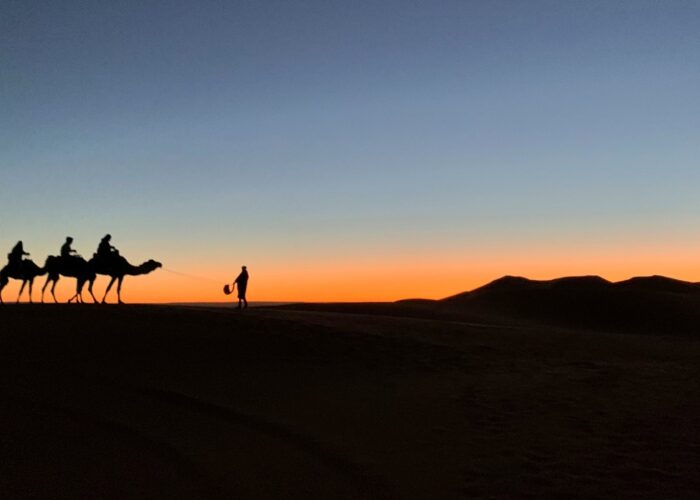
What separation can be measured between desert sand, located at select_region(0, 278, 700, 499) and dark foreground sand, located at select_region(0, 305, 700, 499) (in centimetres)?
4

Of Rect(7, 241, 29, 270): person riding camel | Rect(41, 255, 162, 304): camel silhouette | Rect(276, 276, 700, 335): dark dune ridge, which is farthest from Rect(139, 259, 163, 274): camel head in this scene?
Rect(276, 276, 700, 335): dark dune ridge

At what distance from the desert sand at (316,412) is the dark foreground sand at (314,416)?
0.04m

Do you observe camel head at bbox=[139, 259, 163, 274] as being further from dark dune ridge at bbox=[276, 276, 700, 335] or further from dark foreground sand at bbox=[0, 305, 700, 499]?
dark dune ridge at bbox=[276, 276, 700, 335]

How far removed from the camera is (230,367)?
15.4 m

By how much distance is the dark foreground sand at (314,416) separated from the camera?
873 centimetres

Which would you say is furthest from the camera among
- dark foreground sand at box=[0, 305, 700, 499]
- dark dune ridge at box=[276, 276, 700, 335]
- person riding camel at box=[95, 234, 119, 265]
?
dark dune ridge at box=[276, 276, 700, 335]

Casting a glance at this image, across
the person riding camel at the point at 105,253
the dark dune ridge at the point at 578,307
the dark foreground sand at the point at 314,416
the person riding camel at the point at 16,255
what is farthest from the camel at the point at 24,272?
the dark dune ridge at the point at 578,307

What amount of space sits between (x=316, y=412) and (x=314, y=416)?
0.28 metres

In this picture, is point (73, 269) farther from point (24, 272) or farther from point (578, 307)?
point (578, 307)

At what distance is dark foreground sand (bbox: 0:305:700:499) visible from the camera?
8.73 metres

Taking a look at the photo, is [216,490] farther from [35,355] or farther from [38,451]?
[35,355]

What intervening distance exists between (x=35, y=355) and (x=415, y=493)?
10.1m

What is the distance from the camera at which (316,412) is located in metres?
12.1

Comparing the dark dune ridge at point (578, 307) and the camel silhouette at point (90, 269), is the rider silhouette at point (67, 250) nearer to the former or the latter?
the camel silhouette at point (90, 269)
